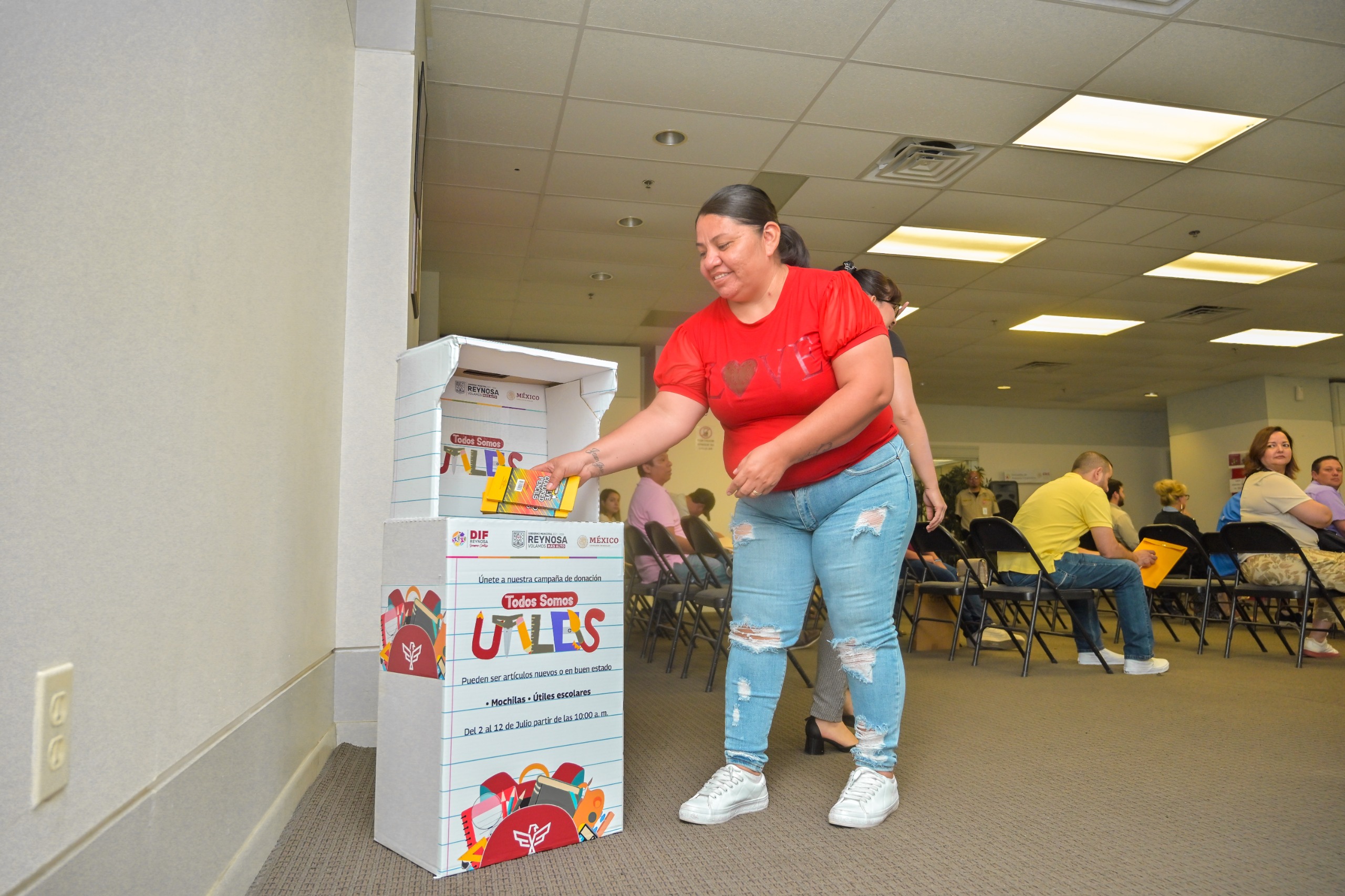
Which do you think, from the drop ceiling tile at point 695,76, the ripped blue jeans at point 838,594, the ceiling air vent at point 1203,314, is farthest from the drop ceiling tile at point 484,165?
the ceiling air vent at point 1203,314

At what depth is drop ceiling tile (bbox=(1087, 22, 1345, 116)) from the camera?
12.0ft

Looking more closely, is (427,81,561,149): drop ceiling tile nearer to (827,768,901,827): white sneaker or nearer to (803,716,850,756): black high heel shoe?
(803,716,850,756): black high heel shoe

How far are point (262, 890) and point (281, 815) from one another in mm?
275

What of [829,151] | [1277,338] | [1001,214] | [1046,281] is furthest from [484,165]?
[1277,338]

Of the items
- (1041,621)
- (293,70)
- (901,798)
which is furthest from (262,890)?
(1041,621)

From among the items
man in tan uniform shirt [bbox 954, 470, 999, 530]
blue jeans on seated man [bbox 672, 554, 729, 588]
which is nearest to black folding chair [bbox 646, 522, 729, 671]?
blue jeans on seated man [bbox 672, 554, 729, 588]

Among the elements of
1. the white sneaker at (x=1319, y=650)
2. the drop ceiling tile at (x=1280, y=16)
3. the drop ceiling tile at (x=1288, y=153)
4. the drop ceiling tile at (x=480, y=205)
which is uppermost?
the drop ceiling tile at (x=1280, y=16)

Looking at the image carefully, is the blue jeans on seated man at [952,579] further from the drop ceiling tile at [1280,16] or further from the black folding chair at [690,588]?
the drop ceiling tile at [1280,16]

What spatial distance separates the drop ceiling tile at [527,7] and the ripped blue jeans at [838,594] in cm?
251

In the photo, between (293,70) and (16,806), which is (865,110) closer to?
(293,70)

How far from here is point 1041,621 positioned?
7.11 metres

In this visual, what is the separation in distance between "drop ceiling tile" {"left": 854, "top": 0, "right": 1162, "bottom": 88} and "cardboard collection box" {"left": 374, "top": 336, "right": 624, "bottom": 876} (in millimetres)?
2586

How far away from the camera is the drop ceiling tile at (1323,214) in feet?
17.3

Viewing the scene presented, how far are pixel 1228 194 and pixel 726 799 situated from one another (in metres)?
5.19
